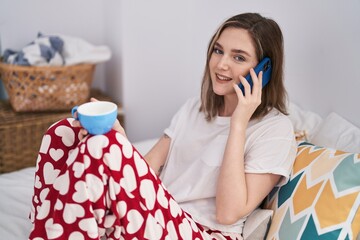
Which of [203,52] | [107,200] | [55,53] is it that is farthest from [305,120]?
[55,53]

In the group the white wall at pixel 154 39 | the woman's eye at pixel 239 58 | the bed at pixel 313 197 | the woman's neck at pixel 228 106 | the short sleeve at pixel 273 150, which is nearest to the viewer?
the bed at pixel 313 197

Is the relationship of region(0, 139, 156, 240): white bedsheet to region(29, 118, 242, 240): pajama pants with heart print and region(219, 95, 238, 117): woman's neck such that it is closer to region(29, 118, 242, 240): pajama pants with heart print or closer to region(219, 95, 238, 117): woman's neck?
region(29, 118, 242, 240): pajama pants with heart print

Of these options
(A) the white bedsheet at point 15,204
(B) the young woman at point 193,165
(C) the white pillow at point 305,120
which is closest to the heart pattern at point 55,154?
(B) the young woman at point 193,165

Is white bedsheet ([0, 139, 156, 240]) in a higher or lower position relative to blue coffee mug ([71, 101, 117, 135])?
lower

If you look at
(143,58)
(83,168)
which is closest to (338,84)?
(83,168)

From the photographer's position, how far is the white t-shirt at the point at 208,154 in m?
1.10

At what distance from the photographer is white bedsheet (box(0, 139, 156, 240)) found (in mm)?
1163

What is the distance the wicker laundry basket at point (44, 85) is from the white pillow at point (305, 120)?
3.23ft

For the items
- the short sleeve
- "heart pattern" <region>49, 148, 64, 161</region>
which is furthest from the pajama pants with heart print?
the short sleeve

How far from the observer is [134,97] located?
6.91ft

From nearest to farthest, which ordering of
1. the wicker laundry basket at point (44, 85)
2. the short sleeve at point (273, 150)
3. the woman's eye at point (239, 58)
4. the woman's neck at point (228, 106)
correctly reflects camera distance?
the short sleeve at point (273, 150) → the woman's eye at point (239, 58) → the woman's neck at point (228, 106) → the wicker laundry basket at point (44, 85)

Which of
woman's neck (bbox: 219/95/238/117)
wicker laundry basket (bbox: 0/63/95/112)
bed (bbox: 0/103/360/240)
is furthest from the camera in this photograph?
wicker laundry basket (bbox: 0/63/95/112)

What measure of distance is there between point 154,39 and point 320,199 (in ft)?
4.18

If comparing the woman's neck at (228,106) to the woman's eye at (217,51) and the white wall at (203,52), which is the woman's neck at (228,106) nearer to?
the woman's eye at (217,51)
